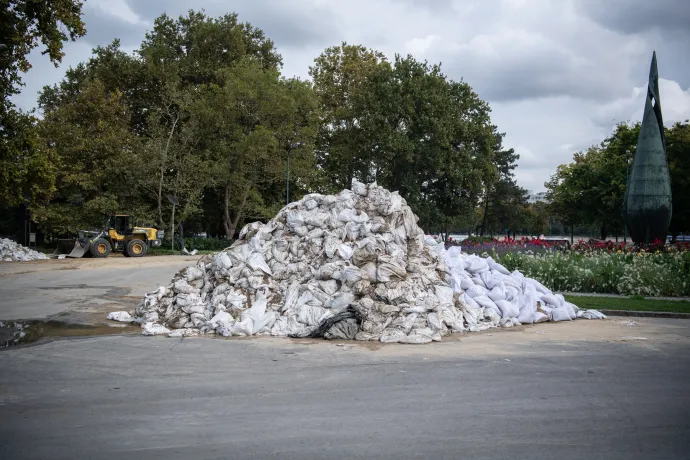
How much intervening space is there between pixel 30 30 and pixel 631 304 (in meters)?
21.7

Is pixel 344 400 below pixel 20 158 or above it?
below

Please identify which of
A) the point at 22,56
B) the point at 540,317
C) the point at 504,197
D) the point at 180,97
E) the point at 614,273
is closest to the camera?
the point at 540,317

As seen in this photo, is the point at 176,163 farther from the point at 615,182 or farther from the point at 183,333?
the point at 615,182

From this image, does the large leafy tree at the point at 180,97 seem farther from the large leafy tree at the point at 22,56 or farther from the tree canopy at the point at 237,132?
the large leafy tree at the point at 22,56

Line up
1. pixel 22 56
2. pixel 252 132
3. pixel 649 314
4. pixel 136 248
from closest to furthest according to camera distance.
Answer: pixel 649 314
pixel 22 56
pixel 136 248
pixel 252 132

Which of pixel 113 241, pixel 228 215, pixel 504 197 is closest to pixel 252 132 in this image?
pixel 228 215

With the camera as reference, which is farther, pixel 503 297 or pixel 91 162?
pixel 91 162

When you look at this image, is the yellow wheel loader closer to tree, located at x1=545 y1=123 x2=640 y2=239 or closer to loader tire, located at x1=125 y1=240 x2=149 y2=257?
loader tire, located at x1=125 y1=240 x2=149 y2=257

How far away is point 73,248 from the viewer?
97.5 ft

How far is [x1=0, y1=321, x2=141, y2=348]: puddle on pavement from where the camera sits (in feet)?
29.4

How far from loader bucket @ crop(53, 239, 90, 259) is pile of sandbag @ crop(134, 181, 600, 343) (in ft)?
62.5

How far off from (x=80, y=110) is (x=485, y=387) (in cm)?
3626

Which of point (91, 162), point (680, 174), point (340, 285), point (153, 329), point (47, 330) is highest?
point (680, 174)

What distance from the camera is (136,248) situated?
29641mm
